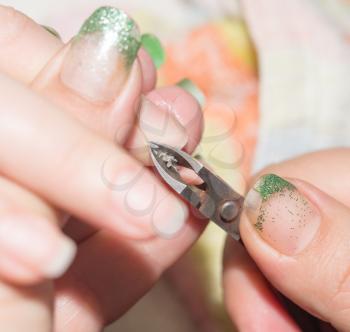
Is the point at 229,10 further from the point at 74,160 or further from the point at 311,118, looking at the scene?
the point at 74,160

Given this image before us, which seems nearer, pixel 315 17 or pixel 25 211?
pixel 25 211

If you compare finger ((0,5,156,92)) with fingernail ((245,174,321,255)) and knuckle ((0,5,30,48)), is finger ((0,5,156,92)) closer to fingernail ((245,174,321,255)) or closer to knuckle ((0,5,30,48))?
knuckle ((0,5,30,48))

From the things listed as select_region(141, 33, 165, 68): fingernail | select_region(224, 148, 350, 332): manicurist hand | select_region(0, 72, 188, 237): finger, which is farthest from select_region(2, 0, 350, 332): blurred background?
select_region(0, 72, 188, 237): finger

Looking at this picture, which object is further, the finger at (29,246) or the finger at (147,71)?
the finger at (147,71)

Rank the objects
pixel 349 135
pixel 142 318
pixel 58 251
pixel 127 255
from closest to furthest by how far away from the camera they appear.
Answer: pixel 58 251 < pixel 127 255 < pixel 142 318 < pixel 349 135

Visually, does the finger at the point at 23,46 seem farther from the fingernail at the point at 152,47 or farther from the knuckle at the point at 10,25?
the fingernail at the point at 152,47

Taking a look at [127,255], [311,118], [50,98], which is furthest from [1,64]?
[311,118]

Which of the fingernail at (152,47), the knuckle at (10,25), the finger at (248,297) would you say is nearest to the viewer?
the knuckle at (10,25)

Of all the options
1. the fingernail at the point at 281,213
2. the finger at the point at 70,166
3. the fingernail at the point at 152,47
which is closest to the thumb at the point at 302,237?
the fingernail at the point at 281,213
